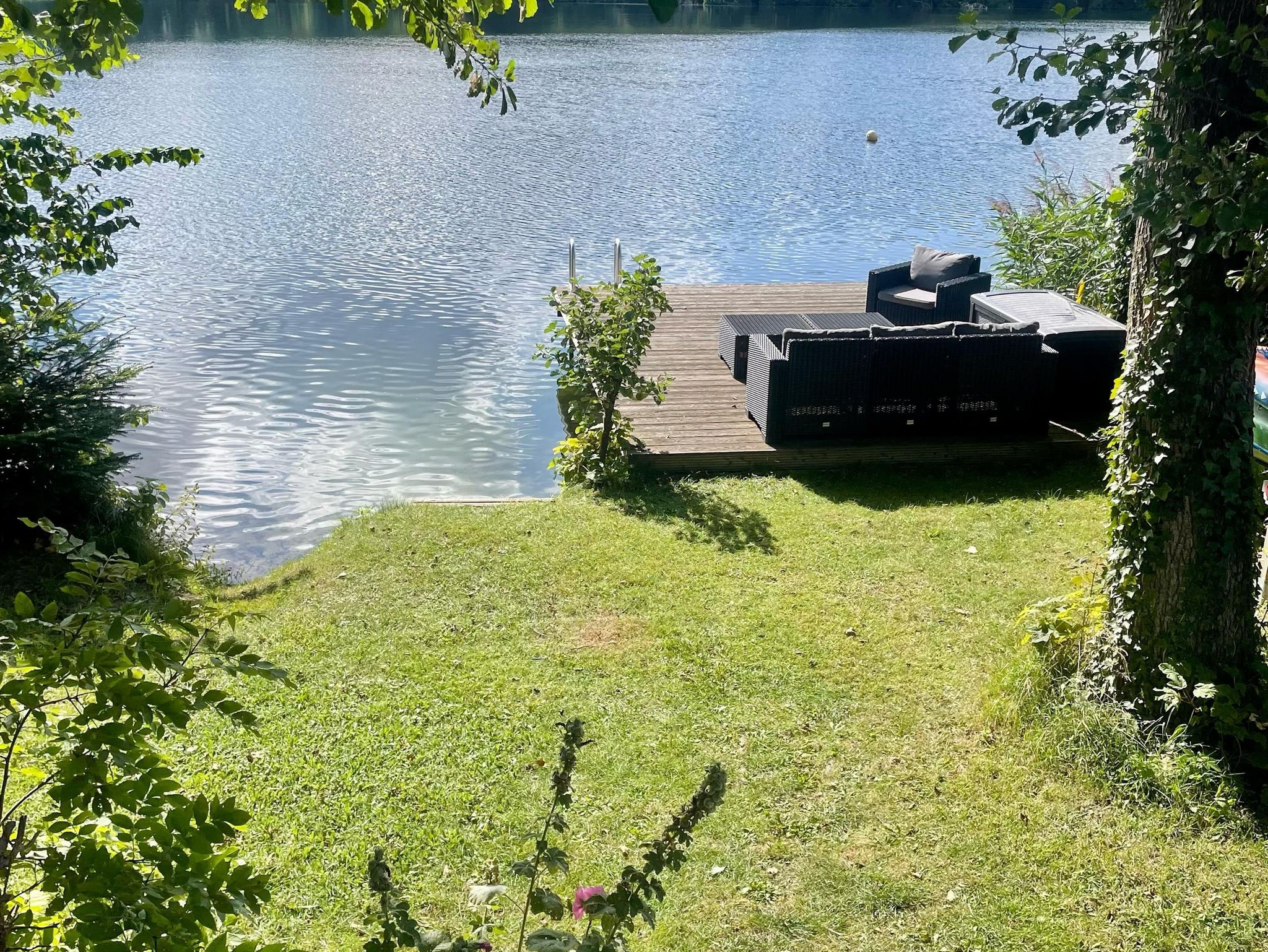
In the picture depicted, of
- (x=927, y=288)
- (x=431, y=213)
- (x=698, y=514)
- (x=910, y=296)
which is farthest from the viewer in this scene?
(x=431, y=213)

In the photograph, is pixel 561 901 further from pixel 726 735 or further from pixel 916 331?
pixel 916 331

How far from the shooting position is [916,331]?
866cm

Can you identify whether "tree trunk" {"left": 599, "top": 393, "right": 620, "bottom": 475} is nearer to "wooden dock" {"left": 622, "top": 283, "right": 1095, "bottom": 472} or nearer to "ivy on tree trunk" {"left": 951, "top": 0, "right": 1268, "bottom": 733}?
"wooden dock" {"left": 622, "top": 283, "right": 1095, "bottom": 472}

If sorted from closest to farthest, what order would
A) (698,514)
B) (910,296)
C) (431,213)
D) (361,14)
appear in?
(361,14) < (698,514) < (910,296) < (431,213)

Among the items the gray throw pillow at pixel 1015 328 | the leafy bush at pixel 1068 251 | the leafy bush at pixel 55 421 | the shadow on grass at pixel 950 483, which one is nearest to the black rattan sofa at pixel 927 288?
the leafy bush at pixel 1068 251

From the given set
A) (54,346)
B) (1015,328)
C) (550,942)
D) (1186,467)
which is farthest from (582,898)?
(1015,328)

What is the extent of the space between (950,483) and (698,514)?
191 cm

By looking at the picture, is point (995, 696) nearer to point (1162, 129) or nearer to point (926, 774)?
point (926, 774)

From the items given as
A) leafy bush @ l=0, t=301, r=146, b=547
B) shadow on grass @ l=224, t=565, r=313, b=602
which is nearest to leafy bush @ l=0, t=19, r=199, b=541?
leafy bush @ l=0, t=301, r=146, b=547

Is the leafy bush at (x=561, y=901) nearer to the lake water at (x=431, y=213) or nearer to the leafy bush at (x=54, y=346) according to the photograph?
the leafy bush at (x=54, y=346)

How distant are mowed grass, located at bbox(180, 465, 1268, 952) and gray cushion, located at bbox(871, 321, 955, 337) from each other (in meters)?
1.56

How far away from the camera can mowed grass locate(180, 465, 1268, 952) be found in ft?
12.4

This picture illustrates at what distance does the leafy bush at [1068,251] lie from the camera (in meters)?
10.1

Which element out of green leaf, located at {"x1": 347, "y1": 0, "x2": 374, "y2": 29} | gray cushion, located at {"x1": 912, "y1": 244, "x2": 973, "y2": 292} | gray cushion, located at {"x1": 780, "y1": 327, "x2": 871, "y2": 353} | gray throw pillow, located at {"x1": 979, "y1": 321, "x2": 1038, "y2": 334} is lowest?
gray cushion, located at {"x1": 780, "y1": 327, "x2": 871, "y2": 353}
